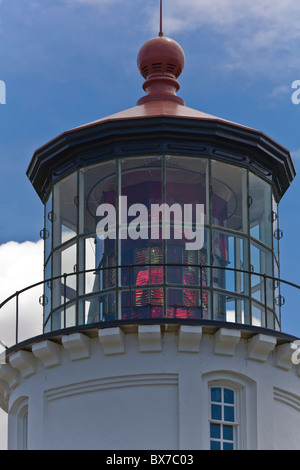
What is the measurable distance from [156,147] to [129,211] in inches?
48.6

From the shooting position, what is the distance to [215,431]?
23.1 m

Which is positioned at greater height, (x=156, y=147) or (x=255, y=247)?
(x=156, y=147)

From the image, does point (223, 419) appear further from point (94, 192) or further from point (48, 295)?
point (94, 192)

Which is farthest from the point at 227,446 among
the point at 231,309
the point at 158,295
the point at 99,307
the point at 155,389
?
the point at 99,307

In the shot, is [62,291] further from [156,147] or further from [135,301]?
[156,147]

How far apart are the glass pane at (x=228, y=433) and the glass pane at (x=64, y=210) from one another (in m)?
4.48

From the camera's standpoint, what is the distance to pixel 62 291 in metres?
24.7

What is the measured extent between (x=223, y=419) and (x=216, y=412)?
0.16 metres

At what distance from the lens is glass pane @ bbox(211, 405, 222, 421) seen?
2316cm

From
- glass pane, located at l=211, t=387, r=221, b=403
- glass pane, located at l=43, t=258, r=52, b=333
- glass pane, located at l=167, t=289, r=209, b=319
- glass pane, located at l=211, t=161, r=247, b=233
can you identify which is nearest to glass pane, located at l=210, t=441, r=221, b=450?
glass pane, located at l=211, t=387, r=221, b=403

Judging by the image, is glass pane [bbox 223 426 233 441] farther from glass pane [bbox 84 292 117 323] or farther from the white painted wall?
glass pane [bbox 84 292 117 323]

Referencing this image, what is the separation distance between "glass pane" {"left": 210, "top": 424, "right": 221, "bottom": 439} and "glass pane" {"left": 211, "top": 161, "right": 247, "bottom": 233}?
367 cm
